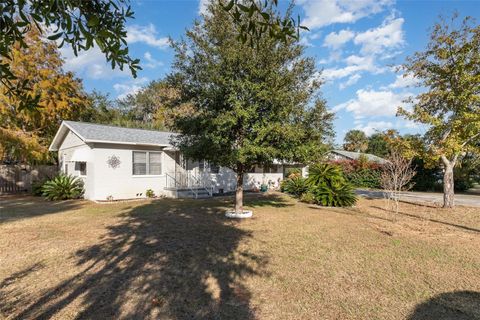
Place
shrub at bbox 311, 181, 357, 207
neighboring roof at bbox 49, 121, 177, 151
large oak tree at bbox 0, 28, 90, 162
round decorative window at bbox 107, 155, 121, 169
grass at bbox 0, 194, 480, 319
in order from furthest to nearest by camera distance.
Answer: large oak tree at bbox 0, 28, 90, 162
round decorative window at bbox 107, 155, 121, 169
neighboring roof at bbox 49, 121, 177, 151
shrub at bbox 311, 181, 357, 207
grass at bbox 0, 194, 480, 319

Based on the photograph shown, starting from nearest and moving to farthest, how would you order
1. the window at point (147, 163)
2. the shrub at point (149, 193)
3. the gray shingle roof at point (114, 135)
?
1. the gray shingle roof at point (114, 135)
2. the window at point (147, 163)
3. the shrub at point (149, 193)

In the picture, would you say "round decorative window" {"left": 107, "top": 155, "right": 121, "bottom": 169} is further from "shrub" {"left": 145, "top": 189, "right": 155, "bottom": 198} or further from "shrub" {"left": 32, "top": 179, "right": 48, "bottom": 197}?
"shrub" {"left": 32, "top": 179, "right": 48, "bottom": 197}

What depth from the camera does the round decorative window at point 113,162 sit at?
14.7 m

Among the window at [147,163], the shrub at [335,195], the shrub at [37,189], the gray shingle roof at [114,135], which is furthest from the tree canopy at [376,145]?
the shrub at [37,189]

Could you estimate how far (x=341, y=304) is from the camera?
4035mm

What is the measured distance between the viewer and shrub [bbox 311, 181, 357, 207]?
1345 cm

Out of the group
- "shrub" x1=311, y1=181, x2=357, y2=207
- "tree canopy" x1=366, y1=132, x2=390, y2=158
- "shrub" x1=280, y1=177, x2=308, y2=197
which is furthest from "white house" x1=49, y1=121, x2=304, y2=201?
"tree canopy" x1=366, y1=132, x2=390, y2=158

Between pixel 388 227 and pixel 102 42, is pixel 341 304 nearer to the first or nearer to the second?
pixel 102 42

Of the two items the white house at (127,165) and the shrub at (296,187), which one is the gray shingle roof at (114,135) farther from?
the shrub at (296,187)

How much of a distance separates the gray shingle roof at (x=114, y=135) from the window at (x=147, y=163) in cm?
77

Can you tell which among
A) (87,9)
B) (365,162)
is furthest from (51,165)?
(365,162)

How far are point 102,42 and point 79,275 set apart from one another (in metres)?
4.54

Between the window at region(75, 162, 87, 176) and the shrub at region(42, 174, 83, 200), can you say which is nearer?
the shrub at region(42, 174, 83, 200)

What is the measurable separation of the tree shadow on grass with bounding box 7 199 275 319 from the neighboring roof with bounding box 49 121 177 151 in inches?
302
